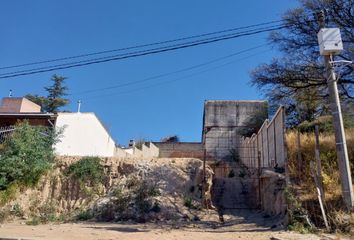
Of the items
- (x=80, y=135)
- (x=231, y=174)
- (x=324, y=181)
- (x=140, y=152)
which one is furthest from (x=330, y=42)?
(x=140, y=152)

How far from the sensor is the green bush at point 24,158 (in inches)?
744

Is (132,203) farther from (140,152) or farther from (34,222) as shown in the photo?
(140,152)

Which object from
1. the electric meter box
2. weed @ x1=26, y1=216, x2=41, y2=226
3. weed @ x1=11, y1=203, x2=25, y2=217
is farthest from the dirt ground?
the electric meter box

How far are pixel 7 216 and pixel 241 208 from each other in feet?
32.8

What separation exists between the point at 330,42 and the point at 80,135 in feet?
66.3

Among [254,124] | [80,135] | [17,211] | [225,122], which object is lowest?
[17,211]

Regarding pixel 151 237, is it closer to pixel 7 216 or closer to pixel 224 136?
pixel 7 216

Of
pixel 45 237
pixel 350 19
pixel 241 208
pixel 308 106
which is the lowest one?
pixel 45 237

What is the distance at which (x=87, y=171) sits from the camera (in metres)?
19.6

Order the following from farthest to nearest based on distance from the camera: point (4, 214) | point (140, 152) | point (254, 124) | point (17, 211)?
1. point (140, 152)
2. point (254, 124)
3. point (17, 211)
4. point (4, 214)

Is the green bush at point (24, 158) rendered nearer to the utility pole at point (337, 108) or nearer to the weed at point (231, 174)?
the weed at point (231, 174)

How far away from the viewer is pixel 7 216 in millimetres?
16719

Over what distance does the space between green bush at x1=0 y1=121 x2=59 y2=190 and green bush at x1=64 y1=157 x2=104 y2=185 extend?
1.29 meters

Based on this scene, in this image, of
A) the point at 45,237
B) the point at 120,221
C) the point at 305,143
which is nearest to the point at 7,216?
the point at 120,221
